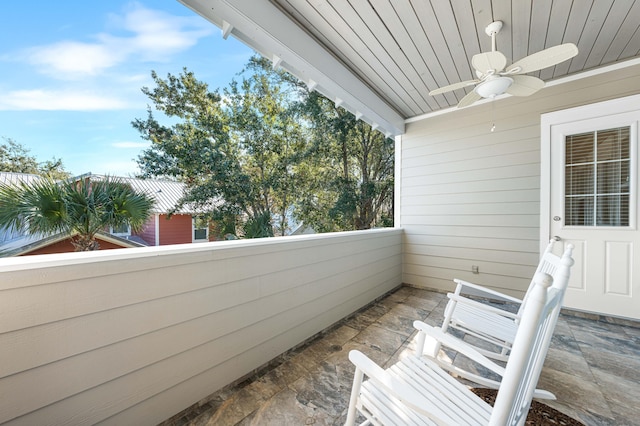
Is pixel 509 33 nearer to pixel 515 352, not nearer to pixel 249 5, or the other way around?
pixel 249 5

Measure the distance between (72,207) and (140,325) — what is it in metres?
1.84

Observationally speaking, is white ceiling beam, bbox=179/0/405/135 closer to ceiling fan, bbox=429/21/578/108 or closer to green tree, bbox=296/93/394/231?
ceiling fan, bbox=429/21/578/108

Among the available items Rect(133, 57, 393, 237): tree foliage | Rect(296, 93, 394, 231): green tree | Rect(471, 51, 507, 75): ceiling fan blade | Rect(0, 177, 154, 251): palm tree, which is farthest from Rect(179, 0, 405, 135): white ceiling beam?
Rect(133, 57, 393, 237): tree foliage

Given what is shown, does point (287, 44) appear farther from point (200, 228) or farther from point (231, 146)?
point (200, 228)

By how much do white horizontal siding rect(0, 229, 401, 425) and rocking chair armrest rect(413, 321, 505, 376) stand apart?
3.56ft

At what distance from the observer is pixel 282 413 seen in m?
1.45

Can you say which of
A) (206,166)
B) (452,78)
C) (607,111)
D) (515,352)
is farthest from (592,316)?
(206,166)

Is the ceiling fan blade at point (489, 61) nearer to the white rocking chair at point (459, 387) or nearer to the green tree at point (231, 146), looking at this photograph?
the white rocking chair at point (459, 387)

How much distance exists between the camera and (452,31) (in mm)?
2174

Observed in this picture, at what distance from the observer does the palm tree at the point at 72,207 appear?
2.03 metres

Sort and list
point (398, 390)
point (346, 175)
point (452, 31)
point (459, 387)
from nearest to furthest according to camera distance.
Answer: point (398, 390)
point (459, 387)
point (452, 31)
point (346, 175)

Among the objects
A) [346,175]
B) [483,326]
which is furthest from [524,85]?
[346,175]

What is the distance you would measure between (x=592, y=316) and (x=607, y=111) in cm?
214

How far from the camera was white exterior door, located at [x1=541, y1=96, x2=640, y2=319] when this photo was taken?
2506 mm
